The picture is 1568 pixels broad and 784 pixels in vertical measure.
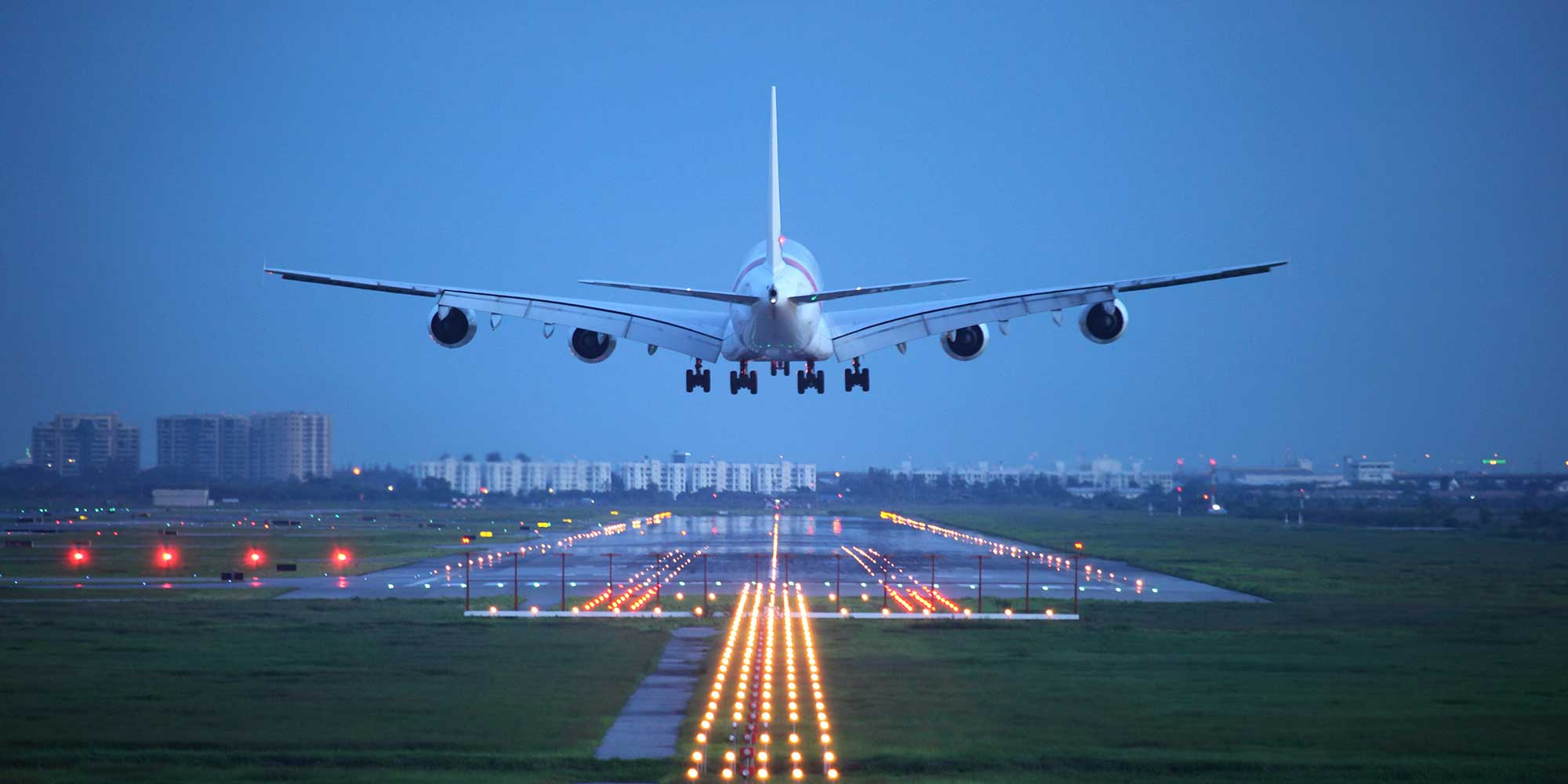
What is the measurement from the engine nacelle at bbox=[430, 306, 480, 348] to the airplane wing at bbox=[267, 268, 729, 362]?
0.22m

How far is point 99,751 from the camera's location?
29000mm

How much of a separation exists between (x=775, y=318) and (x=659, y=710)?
12585 mm

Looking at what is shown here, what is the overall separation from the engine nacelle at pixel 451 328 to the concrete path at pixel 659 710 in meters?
10.5

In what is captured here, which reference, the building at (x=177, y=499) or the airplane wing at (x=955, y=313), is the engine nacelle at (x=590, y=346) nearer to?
the airplane wing at (x=955, y=313)

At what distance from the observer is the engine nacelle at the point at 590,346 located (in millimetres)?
47844

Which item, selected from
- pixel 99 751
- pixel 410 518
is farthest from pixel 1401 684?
pixel 410 518

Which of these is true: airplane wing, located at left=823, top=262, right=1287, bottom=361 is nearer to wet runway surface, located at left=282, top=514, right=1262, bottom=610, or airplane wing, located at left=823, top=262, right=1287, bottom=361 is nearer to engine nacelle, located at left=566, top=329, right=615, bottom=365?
engine nacelle, located at left=566, top=329, right=615, bottom=365

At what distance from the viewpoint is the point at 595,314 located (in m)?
45.8

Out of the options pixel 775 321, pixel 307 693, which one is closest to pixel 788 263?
pixel 775 321

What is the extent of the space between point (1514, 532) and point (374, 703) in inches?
4289

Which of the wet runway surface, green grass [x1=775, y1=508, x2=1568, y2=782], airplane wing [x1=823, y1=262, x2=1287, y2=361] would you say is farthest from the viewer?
the wet runway surface

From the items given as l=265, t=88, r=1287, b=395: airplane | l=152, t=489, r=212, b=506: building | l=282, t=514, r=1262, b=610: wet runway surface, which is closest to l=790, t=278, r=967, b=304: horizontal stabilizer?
l=265, t=88, r=1287, b=395: airplane

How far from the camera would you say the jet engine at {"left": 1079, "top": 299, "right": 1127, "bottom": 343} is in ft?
141

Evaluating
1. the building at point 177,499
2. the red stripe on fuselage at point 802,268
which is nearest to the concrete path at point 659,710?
the red stripe on fuselage at point 802,268
